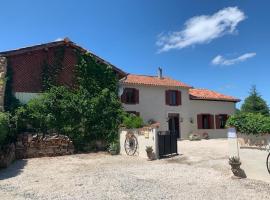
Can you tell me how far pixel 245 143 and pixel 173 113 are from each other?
1832cm

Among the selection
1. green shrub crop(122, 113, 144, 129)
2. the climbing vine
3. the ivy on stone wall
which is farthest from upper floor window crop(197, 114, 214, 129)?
the ivy on stone wall

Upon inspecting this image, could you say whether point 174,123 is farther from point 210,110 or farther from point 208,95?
point 208,95

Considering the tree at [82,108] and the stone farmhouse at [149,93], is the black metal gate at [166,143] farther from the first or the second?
the stone farmhouse at [149,93]

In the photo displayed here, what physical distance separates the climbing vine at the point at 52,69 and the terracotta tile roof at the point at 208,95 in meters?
14.5

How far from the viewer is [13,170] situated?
12508 millimetres

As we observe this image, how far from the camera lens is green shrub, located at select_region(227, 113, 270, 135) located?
37.2ft

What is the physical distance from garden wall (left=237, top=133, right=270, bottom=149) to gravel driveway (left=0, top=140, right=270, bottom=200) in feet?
3.93

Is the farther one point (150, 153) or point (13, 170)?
point (150, 153)

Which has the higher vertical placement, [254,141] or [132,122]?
[132,122]

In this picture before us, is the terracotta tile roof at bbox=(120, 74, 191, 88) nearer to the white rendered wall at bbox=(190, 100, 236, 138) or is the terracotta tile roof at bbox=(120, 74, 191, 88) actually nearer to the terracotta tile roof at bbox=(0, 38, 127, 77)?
the white rendered wall at bbox=(190, 100, 236, 138)

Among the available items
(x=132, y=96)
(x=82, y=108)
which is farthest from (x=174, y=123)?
(x=82, y=108)

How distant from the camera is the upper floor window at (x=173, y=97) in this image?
96.1ft

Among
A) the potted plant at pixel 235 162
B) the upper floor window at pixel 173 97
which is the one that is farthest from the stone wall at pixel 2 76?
the upper floor window at pixel 173 97

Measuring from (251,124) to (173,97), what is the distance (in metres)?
18.2
